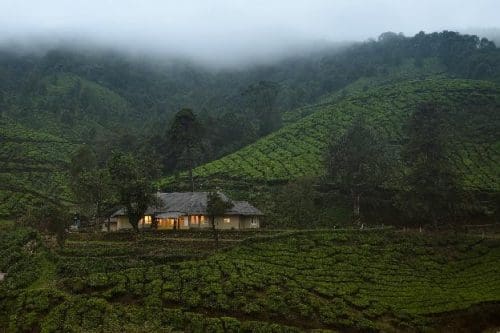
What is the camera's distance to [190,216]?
62.4 m

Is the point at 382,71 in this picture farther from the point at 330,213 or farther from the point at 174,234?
the point at 174,234

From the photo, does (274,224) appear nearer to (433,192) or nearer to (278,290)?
(433,192)

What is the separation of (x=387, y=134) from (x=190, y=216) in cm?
4913

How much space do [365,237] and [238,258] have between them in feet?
47.6

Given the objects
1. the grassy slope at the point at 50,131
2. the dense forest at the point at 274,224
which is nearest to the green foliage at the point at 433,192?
the dense forest at the point at 274,224

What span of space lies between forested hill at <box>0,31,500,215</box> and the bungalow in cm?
1847

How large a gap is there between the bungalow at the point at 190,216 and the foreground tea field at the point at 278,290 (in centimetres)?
1005

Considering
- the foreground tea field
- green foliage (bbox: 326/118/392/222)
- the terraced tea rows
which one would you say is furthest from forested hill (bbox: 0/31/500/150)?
the foreground tea field

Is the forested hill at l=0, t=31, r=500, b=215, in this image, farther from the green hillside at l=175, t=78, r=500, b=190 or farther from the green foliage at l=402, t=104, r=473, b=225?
the green foliage at l=402, t=104, r=473, b=225

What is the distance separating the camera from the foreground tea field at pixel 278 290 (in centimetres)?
3772

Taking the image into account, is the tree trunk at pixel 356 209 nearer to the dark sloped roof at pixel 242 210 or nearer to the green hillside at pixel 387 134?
the green hillside at pixel 387 134

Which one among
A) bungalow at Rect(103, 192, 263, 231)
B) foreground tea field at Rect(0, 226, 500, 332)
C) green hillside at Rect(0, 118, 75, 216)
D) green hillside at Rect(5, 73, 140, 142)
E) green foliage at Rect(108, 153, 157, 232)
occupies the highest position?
green hillside at Rect(5, 73, 140, 142)

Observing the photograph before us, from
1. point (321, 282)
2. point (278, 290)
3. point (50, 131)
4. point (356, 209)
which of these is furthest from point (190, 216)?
point (50, 131)

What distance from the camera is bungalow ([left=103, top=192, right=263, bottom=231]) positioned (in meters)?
61.7
